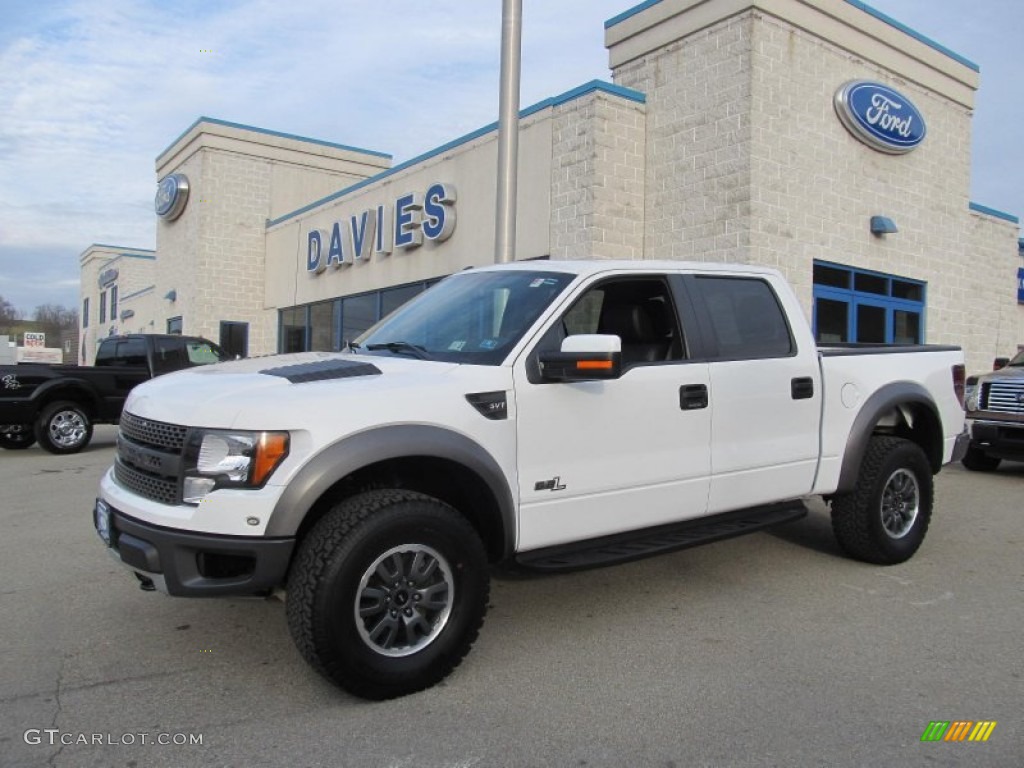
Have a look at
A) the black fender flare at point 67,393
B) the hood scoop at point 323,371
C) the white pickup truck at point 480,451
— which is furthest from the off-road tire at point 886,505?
the black fender flare at point 67,393

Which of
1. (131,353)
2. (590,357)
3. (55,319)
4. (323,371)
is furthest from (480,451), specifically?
(55,319)

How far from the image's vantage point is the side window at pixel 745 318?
4641mm

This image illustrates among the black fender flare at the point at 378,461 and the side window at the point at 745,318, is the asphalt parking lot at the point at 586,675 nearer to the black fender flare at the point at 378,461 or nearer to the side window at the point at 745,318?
the black fender flare at the point at 378,461

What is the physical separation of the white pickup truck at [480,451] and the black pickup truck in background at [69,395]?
8.37 metres

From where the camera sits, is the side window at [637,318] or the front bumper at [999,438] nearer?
the side window at [637,318]

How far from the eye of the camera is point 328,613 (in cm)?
311

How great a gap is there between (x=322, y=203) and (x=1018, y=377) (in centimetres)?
1600

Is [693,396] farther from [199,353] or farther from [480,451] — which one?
[199,353]

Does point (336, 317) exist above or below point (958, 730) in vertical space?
above

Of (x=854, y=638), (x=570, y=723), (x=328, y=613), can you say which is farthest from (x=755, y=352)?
(x=328, y=613)

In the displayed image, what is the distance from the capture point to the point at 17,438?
12.6 metres

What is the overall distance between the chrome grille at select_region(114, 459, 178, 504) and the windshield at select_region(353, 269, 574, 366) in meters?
1.30

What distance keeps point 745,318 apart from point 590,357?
166cm

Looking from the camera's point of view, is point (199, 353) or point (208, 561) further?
point (199, 353)
